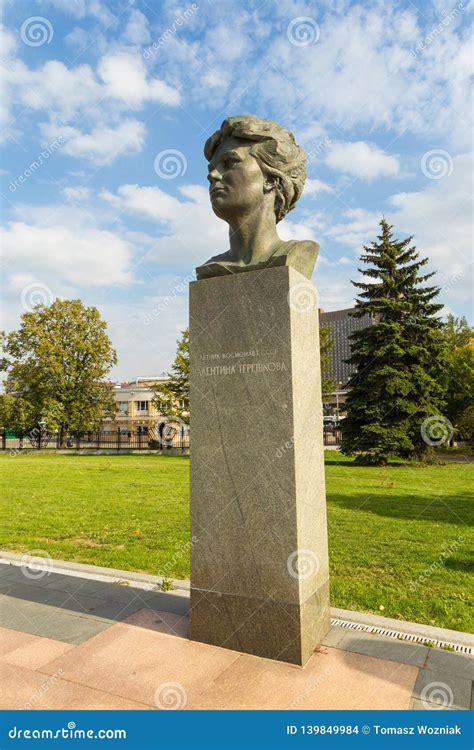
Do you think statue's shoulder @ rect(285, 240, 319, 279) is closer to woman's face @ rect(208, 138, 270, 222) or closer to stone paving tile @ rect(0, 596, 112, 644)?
woman's face @ rect(208, 138, 270, 222)

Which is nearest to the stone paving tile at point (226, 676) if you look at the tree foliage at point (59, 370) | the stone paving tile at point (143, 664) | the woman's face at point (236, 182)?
the stone paving tile at point (143, 664)

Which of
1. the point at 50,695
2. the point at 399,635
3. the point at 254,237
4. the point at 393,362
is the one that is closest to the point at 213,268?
the point at 254,237

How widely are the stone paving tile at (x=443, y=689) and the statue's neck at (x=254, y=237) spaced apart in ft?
11.5

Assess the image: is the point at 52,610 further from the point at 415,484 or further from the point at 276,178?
the point at 415,484

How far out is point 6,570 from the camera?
20.4 ft

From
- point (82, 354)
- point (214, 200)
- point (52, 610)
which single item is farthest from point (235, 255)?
point (82, 354)

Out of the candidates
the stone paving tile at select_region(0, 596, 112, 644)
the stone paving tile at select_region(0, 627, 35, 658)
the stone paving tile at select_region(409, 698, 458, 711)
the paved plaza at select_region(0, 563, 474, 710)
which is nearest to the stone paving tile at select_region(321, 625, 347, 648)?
the paved plaza at select_region(0, 563, 474, 710)

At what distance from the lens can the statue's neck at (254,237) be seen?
4.41m

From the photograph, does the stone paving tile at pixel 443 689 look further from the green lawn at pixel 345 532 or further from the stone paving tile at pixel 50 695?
the stone paving tile at pixel 50 695

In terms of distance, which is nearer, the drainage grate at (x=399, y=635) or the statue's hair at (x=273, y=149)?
the drainage grate at (x=399, y=635)

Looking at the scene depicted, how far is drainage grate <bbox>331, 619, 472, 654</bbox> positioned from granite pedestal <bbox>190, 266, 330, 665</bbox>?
0.27 meters

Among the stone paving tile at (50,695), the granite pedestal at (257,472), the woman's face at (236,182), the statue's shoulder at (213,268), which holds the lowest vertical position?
the stone paving tile at (50,695)

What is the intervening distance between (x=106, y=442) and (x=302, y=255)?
124 ft

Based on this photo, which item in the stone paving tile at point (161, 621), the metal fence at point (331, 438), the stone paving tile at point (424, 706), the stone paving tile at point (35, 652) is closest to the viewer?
the stone paving tile at point (424, 706)
